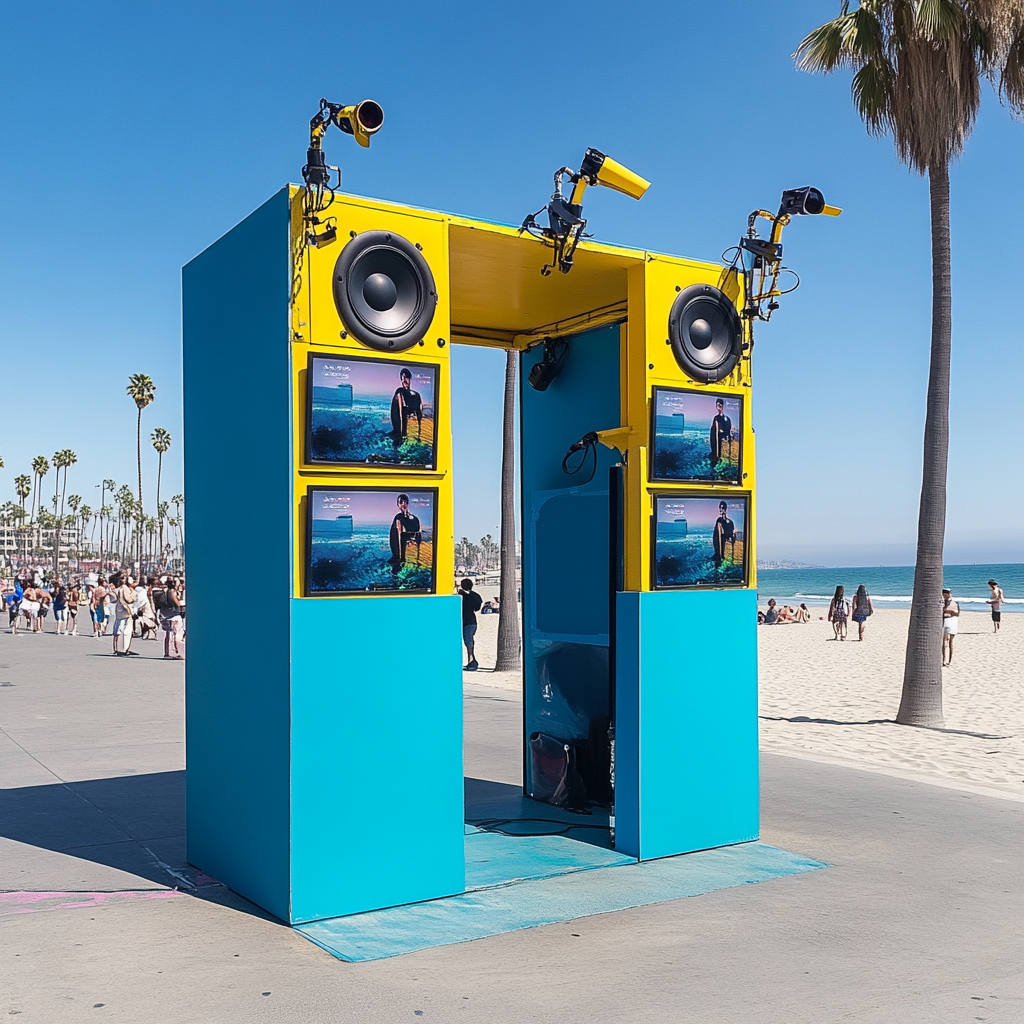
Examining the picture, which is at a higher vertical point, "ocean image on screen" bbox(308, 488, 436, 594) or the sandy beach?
"ocean image on screen" bbox(308, 488, 436, 594)

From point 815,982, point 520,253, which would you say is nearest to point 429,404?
point 520,253

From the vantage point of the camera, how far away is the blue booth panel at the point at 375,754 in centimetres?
467

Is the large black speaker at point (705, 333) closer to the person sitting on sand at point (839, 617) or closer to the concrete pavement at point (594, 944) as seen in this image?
the concrete pavement at point (594, 944)

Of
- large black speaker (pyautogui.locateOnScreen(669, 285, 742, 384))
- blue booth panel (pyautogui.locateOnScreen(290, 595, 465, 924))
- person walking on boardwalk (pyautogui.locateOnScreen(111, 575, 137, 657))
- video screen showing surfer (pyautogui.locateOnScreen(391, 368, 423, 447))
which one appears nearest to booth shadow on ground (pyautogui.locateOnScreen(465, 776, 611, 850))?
blue booth panel (pyautogui.locateOnScreen(290, 595, 465, 924))

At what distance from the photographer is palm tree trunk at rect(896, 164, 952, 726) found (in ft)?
37.4

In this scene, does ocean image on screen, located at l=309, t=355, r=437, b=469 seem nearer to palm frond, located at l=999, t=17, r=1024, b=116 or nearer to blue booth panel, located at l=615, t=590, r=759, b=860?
blue booth panel, located at l=615, t=590, r=759, b=860

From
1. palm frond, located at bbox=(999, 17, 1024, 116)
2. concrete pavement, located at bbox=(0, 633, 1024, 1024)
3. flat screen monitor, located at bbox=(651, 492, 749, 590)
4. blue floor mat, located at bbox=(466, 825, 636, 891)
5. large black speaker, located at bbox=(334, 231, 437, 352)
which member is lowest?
blue floor mat, located at bbox=(466, 825, 636, 891)

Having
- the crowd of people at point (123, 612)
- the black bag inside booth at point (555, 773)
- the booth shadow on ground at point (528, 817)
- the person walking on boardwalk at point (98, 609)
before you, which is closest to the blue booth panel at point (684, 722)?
the booth shadow on ground at point (528, 817)

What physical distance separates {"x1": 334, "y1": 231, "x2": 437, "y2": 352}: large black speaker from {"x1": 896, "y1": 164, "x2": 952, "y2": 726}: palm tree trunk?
821 cm

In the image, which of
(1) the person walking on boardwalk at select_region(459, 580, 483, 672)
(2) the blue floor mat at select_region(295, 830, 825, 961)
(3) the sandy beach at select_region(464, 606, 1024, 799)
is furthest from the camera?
(1) the person walking on boardwalk at select_region(459, 580, 483, 672)

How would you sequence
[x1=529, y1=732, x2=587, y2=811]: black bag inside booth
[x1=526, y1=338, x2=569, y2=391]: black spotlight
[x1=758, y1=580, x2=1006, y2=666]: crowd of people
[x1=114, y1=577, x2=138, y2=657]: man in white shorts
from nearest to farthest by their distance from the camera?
[x1=529, y1=732, x2=587, y2=811]: black bag inside booth < [x1=526, y1=338, x2=569, y2=391]: black spotlight < [x1=114, y1=577, x2=138, y2=657]: man in white shorts < [x1=758, y1=580, x2=1006, y2=666]: crowd of people

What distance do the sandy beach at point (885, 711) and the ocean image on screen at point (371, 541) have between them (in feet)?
17.0

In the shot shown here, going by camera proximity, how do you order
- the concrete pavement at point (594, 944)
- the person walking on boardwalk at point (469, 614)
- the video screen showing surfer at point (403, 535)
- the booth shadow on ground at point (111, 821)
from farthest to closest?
the person walking on boardwalk at point (469, 614) < the booth shadow on ground at point (111, 821) < the video screen showing surfer at point (403, 535) < the concrete pavement at point (594, 944)

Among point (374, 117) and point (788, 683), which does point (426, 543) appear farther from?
point (788, 683)
